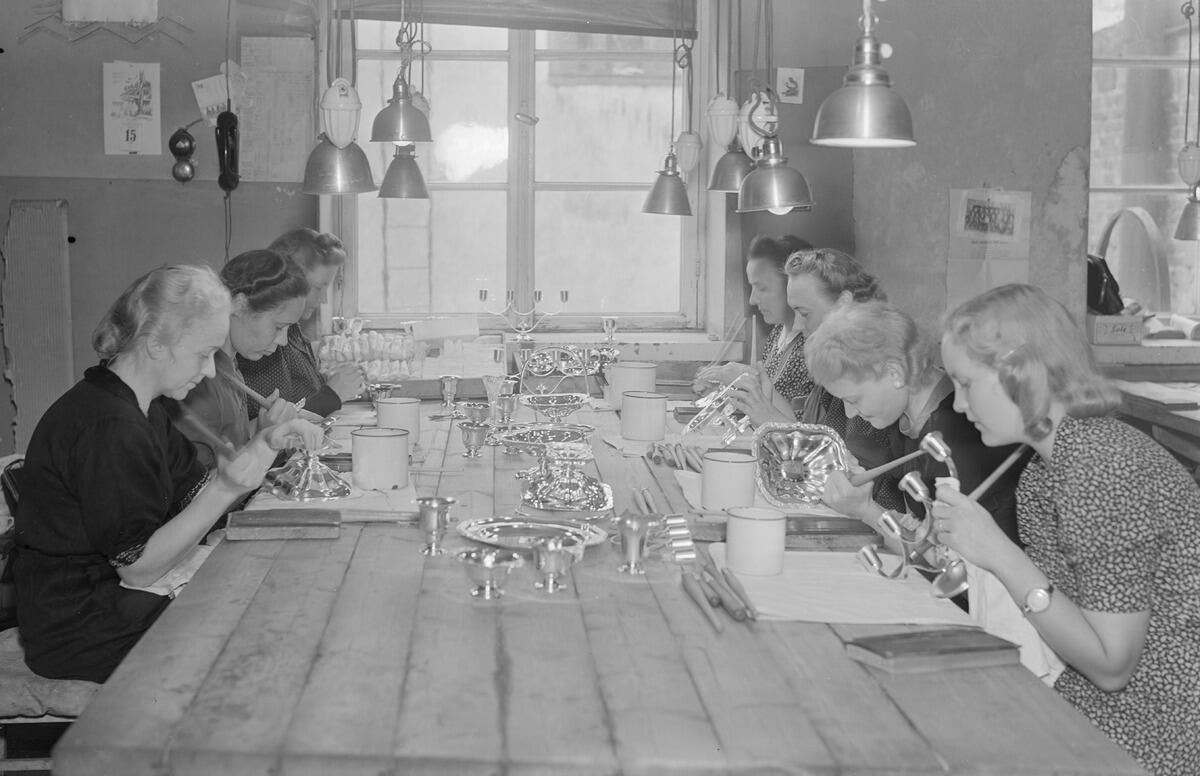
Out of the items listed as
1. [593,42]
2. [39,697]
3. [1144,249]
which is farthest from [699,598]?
[1144,249]

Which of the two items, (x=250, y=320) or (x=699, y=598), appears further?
(x=250, y=320)

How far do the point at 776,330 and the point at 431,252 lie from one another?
61.6 inches

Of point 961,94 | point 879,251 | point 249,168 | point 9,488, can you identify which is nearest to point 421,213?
point 249,168

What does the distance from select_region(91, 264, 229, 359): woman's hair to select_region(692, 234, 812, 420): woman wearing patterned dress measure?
2030 mm

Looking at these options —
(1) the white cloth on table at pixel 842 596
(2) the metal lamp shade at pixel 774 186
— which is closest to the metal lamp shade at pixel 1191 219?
(2) the metal lamp shade at pixel 774 186

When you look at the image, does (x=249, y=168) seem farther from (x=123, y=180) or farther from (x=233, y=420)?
(x=233, y=420)

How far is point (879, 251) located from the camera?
5125 mm

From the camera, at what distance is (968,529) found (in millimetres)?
1838

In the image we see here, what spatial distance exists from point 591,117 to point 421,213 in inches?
31.8

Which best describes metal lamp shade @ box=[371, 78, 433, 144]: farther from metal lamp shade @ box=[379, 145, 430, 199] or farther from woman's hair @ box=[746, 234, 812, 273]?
woman's hair @ box=[746, 234, 812, 273]

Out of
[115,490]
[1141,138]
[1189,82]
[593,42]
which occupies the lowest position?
[115,490]

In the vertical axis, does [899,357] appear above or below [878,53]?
below

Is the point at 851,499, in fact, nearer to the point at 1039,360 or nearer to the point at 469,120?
the point at 1039,360

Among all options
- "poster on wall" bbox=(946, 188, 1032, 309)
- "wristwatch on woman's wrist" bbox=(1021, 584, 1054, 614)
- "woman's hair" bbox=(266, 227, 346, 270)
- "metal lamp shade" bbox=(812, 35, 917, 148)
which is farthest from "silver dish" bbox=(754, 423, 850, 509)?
"poster on wall" bbox=(946, 188, 1032, 309)
